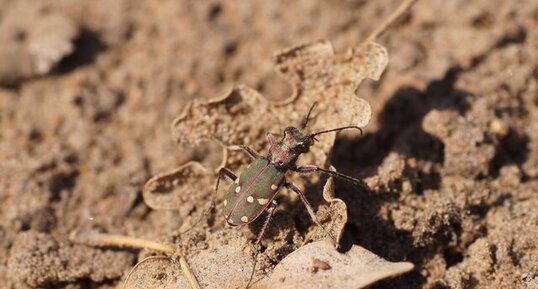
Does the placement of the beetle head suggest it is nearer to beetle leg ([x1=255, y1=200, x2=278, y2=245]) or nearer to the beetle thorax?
the beetle thorax

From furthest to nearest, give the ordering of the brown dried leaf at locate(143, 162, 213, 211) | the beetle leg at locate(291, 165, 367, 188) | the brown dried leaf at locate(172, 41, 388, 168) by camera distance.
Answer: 1. the brown dried leaf at locate(172, 41, 388, 168)
2. the brown dried leaf at locate(143, 162, 213, 211)
3. the beetle leg at locate(291, 165, 367, 188)

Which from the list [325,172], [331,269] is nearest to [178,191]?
[325,172]

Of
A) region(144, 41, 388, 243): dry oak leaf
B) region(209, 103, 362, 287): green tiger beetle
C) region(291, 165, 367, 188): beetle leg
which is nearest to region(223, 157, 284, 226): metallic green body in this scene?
region(209, 103, 362, 287): green tiger beetle

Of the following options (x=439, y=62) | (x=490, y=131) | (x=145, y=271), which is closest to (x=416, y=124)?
(x=490, y=131)

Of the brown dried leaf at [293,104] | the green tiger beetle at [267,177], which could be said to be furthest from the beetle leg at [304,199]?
the brown dried leaf at [293,104]

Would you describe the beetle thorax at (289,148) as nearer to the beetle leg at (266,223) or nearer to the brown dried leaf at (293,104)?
the brown dried leaf at (293,104)

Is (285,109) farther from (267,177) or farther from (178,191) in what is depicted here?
(178,191)
